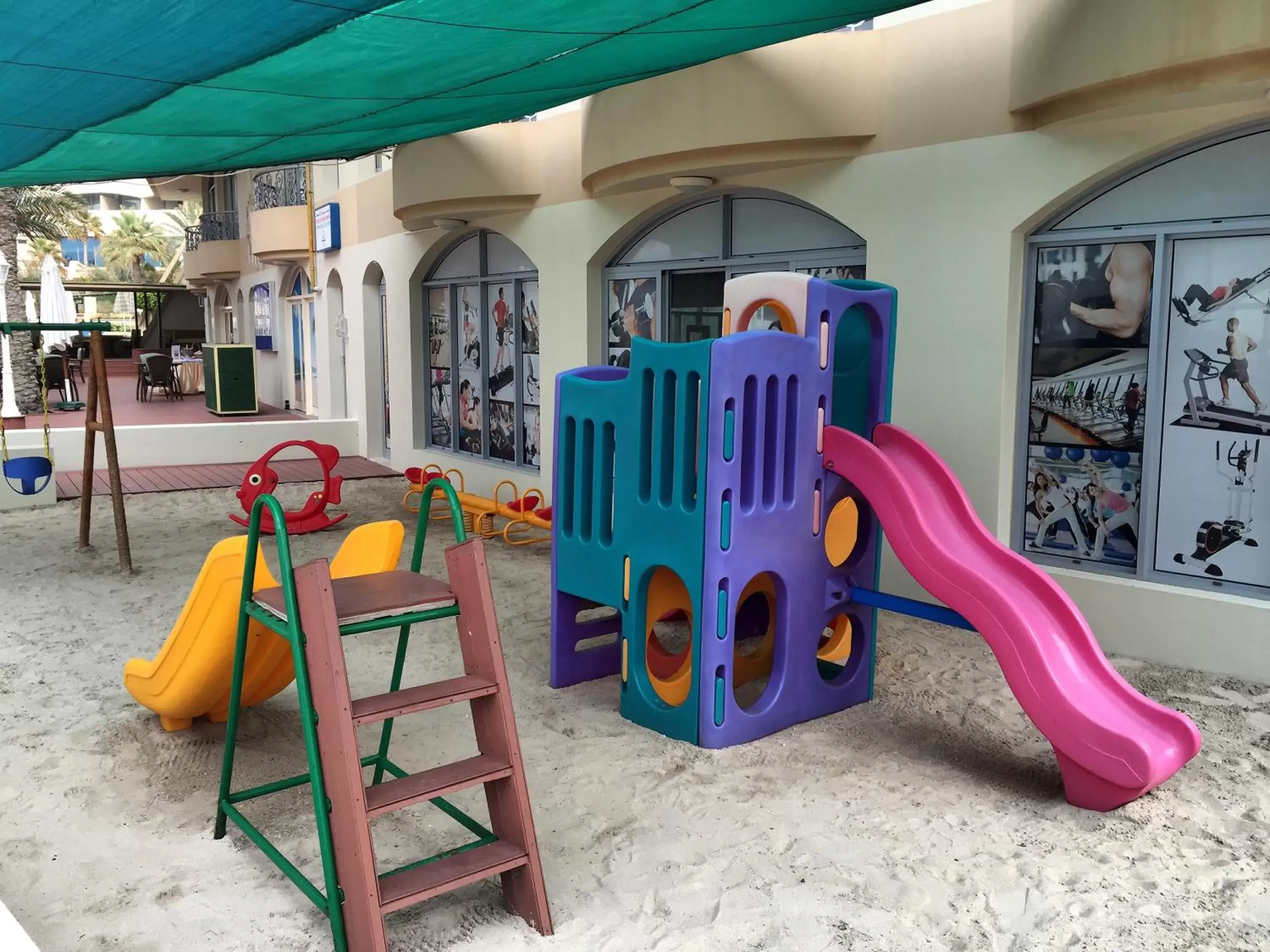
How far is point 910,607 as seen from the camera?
15.6ft

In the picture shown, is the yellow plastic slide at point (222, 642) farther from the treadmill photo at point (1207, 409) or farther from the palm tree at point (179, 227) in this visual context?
the palm tree at point (179, 227)

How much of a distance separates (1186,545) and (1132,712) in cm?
208

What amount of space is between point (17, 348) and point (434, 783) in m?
16.2

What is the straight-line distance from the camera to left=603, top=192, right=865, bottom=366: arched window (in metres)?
7.52

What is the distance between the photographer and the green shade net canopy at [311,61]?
3461 mm

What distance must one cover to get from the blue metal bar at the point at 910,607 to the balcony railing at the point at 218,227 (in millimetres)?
21102

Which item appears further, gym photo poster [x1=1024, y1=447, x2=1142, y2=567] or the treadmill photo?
gym photo poster [x1=1024, y1=447, x2=1142, y2=567]

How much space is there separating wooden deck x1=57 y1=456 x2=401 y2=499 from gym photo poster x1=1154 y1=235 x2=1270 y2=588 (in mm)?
8904

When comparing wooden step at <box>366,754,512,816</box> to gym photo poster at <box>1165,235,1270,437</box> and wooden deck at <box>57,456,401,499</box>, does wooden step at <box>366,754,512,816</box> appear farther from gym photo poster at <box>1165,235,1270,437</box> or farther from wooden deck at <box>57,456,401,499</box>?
wooden deck at <box>57,456,401,499</box>

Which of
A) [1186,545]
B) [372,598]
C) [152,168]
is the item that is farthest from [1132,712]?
[152,168]

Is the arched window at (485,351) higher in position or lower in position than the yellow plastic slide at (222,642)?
higher

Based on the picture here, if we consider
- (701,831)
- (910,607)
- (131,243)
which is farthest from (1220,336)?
(131,243)

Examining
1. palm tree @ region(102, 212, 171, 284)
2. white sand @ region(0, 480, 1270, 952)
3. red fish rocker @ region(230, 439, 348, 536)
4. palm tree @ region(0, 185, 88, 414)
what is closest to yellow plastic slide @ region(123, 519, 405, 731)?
white sand @ region(0, 480, 1270, 952)

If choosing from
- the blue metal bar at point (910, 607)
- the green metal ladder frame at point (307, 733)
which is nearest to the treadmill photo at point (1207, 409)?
the blue metal bar at point (910, 607)
